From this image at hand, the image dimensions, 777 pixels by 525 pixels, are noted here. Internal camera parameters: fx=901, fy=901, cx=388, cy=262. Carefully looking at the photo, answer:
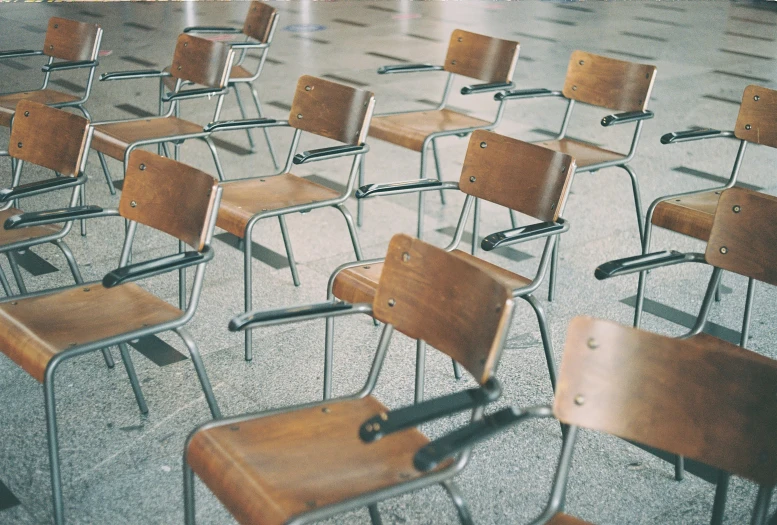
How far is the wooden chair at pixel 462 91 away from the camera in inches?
149

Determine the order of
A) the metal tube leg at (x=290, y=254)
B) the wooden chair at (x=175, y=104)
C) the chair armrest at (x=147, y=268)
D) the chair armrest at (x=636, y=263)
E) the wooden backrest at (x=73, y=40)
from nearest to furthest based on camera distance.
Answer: the chair armrest at (x=147, y=268) → the chair armrest at (x=636, y=263) → the metal tube leg at (x=290, y=254) → the wooden chair at (x=175, y=104) → the wooden backrest at (x=73, y=40)

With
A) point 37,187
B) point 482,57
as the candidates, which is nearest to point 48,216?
point 37,187

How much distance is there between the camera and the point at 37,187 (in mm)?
2547

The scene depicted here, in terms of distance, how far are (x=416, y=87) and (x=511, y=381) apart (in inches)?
173

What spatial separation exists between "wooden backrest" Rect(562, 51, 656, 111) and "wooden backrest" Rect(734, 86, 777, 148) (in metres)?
0.37

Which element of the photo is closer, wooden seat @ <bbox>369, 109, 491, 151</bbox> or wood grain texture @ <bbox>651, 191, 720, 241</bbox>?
wood grain texture @ <bbox>651, 191, 720, 241</bbox>

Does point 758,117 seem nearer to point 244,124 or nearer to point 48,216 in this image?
point 244,124

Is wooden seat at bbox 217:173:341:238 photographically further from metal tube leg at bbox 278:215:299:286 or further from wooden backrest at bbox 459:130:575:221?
wooden backrest at bbox 459:130:575:221

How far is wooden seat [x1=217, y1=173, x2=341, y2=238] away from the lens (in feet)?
9.50

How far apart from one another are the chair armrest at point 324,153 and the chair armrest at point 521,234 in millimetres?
788

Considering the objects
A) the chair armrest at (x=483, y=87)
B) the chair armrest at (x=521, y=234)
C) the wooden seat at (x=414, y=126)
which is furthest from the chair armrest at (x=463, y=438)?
the chair armrest at (x=483, y=87)

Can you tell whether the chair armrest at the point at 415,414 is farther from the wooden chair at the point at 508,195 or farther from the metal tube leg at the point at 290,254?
the metal tube leg at the point at 290,254

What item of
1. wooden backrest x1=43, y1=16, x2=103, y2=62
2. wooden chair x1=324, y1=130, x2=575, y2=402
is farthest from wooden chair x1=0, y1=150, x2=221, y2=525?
wooden backrest x1=43, y1=16, x2=103, y2=62

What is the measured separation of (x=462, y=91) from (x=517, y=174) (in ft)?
4.30
